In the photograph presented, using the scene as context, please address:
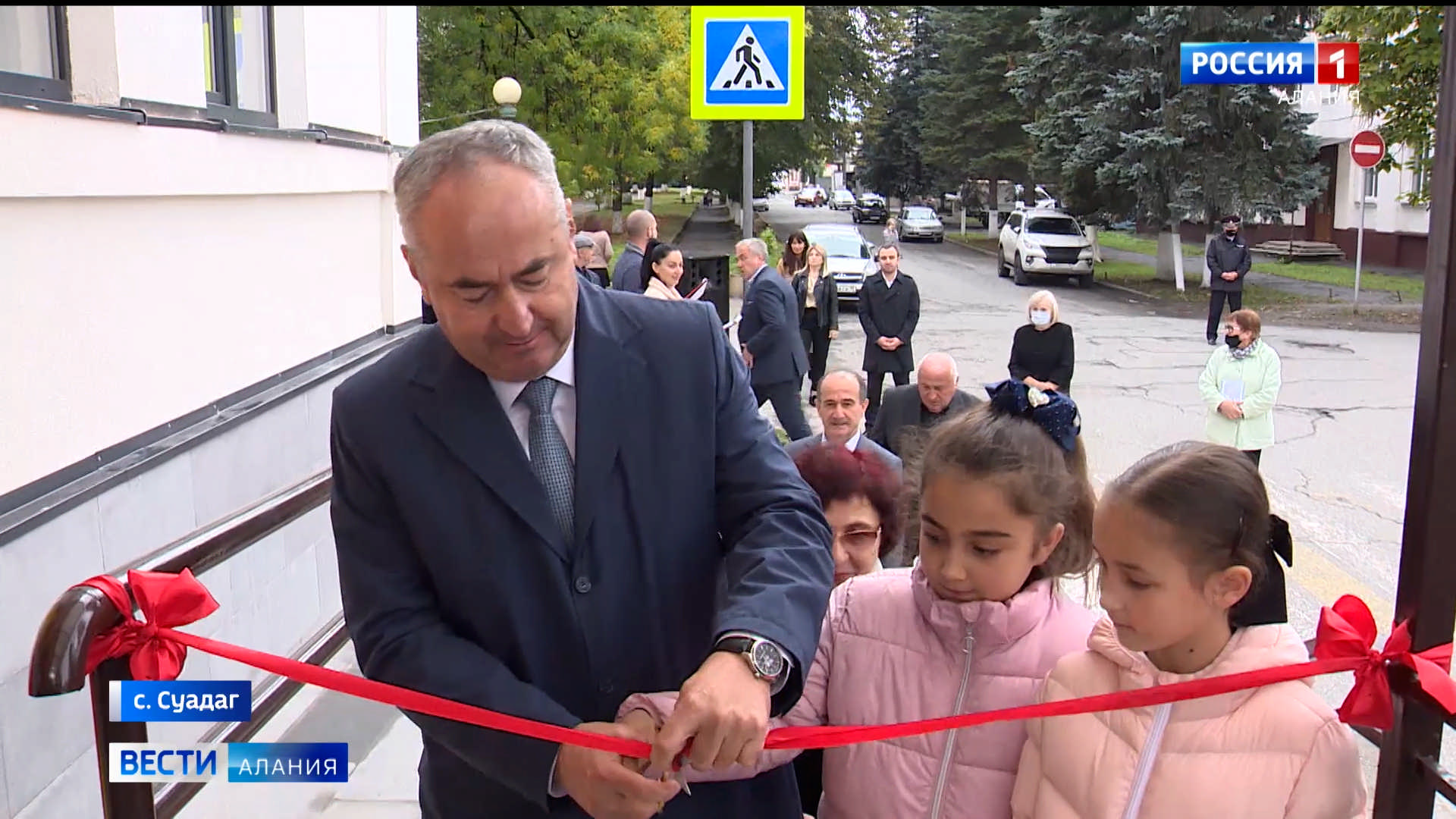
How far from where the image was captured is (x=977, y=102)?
114 feet

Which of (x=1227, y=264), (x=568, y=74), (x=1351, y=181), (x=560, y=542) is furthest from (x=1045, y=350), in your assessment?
(x=1351, y=181)

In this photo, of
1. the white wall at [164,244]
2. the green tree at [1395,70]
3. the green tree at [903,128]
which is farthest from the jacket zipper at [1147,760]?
the green tree at [903,128]

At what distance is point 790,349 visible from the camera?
901 centimetres

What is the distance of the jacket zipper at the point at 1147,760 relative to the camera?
1.80 metres

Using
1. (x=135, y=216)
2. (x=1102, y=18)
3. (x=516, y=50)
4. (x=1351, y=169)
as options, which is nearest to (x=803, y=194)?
(x=1351, y=169)

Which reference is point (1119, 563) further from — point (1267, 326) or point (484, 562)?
point (1267, 326)

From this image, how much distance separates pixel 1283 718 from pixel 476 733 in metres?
1.18

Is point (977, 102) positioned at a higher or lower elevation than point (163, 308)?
higher

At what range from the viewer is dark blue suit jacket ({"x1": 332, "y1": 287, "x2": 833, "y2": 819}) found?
1.74 metres

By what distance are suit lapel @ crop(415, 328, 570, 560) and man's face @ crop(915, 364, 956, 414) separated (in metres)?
4.42

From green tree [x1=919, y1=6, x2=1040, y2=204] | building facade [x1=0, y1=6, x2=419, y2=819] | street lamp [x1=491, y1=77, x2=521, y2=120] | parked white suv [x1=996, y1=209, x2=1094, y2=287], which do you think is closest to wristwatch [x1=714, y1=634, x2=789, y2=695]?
building facade [x1=0, y1=6, x2=419, y2=819]

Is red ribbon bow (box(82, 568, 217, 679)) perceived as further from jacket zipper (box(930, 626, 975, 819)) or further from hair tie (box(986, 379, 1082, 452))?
hair tie (box(986, 379, 1082, 452))

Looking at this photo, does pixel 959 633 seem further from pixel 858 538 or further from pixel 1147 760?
pixel 858 538

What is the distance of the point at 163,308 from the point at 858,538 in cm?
314
